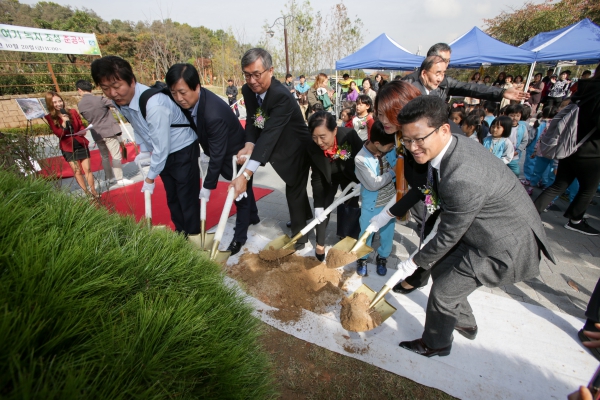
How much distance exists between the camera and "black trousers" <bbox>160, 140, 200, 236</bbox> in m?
2.80

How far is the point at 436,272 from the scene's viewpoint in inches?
78.5

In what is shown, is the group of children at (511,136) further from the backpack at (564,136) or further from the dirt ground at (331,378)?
the dirt ground at (331,378)

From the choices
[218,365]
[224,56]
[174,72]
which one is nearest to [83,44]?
[224,56]

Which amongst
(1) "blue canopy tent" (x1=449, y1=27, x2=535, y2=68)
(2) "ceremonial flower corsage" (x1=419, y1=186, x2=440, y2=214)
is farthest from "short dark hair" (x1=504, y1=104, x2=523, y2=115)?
(1) "blue canopy tent" (x1=449, y1=27, x2=535, y2=68)

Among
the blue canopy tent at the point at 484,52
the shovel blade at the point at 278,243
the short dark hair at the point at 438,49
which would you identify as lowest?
the shovel blade at the point at 278,243

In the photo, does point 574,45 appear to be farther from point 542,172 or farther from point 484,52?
point 542,172

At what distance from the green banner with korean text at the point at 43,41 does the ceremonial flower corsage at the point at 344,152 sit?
43.4 ft

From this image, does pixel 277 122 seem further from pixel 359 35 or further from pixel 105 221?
pixel 359 35

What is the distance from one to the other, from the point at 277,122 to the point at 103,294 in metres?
2.11

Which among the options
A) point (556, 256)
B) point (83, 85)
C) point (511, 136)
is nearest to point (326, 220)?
point (556, 256)

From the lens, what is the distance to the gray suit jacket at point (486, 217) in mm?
1432

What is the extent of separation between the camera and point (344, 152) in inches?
107

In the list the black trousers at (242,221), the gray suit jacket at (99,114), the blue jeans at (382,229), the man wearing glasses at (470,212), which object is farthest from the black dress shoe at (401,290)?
the gray suit jacket at (99,114)

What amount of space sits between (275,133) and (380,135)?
0.94 m
